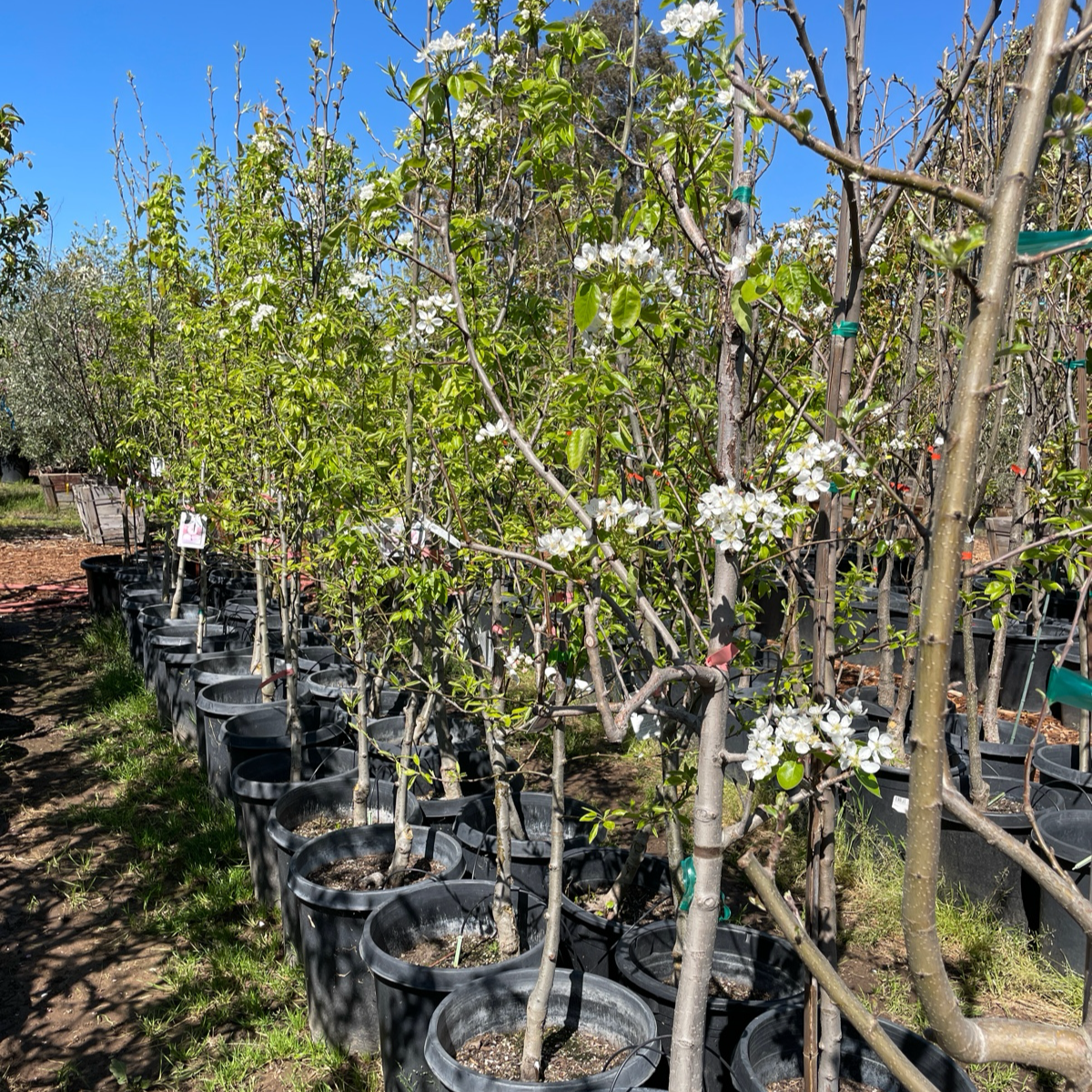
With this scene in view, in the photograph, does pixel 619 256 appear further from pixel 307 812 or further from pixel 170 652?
pixel 170 652

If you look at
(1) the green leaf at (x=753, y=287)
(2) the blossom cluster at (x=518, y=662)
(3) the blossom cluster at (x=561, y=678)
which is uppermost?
(1) the green leaf at (x=753, y=287)

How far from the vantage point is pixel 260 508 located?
4.79 m

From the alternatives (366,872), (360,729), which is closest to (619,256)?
(360,729)

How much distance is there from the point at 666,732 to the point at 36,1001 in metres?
2.60

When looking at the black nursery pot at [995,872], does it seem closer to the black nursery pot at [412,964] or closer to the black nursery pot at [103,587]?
the black nursery pot at [412,964]

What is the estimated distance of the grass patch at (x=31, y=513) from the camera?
16.3 m

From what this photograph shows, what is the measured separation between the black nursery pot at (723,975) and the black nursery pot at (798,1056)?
7cm

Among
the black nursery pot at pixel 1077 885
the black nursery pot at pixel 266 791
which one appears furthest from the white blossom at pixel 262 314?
the black nursery pot at pixel 1077 885

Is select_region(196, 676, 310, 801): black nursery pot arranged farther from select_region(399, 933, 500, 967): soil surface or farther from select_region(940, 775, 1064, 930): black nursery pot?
select_region(940, 775, 1064, 930): black nursery pot

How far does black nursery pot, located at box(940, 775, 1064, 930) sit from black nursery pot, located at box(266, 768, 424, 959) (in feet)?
7.33

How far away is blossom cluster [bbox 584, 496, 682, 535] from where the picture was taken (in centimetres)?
155

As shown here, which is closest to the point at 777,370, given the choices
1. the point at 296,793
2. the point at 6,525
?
the point at 296,793

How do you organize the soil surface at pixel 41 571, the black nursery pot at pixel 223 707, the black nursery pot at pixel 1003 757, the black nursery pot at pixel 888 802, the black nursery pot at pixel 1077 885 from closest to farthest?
the black nursery pot at pixel 1077 885 → the black nursery pot at pixel 888 802 → the black nursery pot at pixel 1003 757 → the black nursery pot at pixel 223 707 → the soil surface at pixel 41 571

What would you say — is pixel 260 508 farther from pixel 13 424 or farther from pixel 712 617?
pixel 13 424
